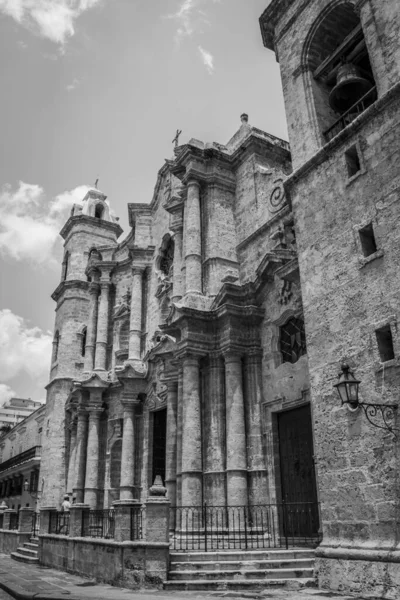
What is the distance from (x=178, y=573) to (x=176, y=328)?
696 cm

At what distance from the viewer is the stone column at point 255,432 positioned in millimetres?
12203

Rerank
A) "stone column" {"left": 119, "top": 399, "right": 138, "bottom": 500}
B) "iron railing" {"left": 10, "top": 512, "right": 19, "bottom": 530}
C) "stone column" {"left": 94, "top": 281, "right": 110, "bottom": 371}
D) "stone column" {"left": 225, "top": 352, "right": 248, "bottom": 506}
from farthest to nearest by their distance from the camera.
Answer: "stone column" {"left": 94, "top": 281, "right": 110, "bottom": 371} < "iron railing" {"left": 10, "top": 512, "right": 19, "bottom": 530} < "stone column" {"left": 119, "top": 399, "right": 138, "bottom": 500} < "stone column" {"left": 225, "top": 352, "right": 248, "bottom": 506}

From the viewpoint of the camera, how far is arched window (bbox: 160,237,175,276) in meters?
19.8

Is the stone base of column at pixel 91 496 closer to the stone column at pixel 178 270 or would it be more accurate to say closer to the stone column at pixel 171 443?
the stone column at pixel 171 443

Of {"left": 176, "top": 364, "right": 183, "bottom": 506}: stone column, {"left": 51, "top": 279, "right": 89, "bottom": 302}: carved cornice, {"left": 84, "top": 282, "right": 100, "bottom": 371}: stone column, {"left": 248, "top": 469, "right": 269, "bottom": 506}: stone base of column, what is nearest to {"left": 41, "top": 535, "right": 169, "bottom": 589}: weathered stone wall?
{"left": 176, "top": 364, "right": 183, "bottom": 506}: stone column

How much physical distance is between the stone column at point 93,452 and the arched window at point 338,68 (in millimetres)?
13994

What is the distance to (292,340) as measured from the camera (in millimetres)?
12602

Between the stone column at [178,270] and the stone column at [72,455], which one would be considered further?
the stone column at [72,455]

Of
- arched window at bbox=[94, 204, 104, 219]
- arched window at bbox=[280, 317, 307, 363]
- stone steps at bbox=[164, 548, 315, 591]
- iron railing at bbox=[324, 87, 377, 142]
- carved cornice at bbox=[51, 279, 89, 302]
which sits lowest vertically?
stone steps at bbox=[164, 548, 315, 591]

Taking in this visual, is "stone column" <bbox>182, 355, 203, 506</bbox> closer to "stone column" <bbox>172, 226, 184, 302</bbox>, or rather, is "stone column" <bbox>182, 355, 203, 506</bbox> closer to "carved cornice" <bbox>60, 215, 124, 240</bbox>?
"stone column" <bbox>172, 226, 184, 302</bbox>

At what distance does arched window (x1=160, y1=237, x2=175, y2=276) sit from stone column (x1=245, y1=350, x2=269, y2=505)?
23.5 feet

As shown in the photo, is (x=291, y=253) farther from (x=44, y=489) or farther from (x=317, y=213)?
(x=44, y=489)

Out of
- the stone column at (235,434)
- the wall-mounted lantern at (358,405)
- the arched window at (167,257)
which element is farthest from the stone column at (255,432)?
the arched window at (167,257)

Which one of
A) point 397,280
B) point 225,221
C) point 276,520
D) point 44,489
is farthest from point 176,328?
point 44,489
